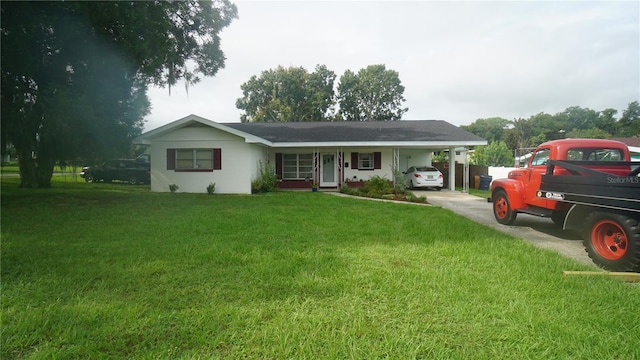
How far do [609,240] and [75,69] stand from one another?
13.5m

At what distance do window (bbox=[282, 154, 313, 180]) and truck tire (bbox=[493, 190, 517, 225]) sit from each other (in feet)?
37.3

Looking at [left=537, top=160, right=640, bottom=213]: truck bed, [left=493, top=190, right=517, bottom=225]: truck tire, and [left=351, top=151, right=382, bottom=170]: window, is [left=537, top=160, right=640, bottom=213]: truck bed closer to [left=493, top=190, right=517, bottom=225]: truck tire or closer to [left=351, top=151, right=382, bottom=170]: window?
[left=493, top=190, right=517, bottom=225]: truck tire

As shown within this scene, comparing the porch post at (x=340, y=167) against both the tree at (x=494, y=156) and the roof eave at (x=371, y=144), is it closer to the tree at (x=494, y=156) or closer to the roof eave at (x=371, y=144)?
the roof eave at (x=371, y=144)

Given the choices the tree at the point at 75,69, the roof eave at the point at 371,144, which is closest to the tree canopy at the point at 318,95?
the roof eave at the point at 371,144

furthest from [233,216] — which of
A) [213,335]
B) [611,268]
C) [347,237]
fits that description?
[611,268]

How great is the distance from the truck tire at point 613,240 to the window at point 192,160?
13.0 metres

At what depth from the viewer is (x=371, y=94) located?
42.2 meters

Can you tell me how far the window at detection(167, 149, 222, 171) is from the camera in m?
14.4

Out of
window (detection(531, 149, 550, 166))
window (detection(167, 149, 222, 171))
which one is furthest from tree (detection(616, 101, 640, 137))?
window (detection(167, 149, 222, 171))

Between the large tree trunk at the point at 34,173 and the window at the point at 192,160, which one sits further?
the large tree trunk at the point at 34,173

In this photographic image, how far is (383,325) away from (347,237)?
3262 mm

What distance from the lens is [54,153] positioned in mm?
10133

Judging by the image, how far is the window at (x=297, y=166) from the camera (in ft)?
59.9

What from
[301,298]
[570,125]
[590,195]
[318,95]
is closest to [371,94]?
[318,95]
